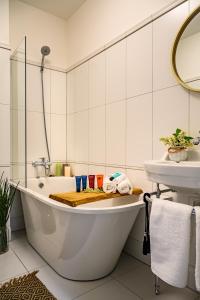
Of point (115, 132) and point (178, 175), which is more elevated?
point (115, 132)

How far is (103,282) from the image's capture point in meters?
1.50

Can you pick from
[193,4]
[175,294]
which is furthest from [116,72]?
[175,294]

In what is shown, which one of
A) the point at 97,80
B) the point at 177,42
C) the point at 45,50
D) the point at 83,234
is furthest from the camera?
the point at 45,50

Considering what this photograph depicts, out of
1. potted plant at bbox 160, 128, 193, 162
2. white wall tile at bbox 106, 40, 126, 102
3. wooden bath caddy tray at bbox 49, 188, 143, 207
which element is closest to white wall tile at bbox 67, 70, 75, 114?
white wall tile at bbox 106, 40, 126, 102

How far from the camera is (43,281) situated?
1.50 metres

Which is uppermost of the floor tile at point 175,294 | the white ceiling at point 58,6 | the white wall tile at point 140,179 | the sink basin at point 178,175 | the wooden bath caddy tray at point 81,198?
the white ceiling at point 58,6

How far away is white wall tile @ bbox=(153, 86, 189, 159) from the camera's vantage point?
4.79 feet

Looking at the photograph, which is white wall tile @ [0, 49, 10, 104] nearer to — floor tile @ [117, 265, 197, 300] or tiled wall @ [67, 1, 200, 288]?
tiled wall @ [67, 1, 200, 288]

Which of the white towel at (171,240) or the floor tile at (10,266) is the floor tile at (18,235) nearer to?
the floor tile at (10,266)

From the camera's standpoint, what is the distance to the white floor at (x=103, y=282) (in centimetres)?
137

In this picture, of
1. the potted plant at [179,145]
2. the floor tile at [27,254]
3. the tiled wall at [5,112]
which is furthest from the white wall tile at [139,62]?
the floor tile at [27,254]

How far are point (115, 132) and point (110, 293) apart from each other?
4.20 feet

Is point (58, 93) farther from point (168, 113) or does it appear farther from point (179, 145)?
point (179, 145)

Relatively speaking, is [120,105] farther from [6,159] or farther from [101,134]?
[6,159]
